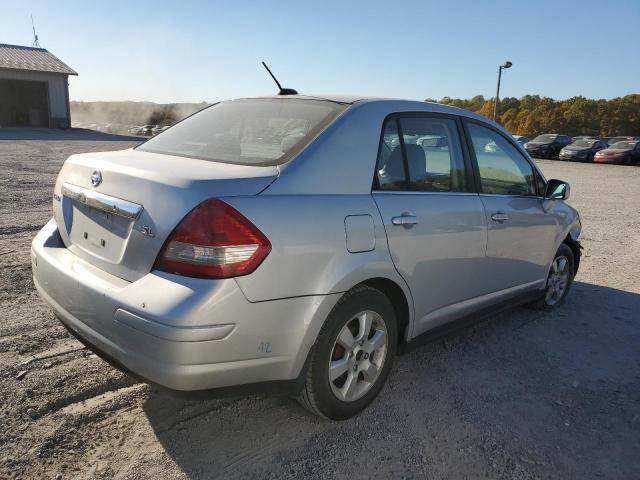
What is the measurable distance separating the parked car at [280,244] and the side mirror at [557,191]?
826 millimetres

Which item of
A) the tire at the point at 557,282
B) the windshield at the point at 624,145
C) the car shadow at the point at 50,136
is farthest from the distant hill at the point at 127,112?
the tire at the point at 557,282

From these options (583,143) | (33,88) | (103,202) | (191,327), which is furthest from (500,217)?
(33,88)

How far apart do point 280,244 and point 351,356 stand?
32.7 inches

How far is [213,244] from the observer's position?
82.6 inches

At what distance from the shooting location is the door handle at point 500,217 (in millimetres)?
3471

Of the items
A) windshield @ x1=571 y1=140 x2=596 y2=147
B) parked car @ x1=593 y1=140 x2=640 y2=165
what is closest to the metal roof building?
windshield @ x1=571 y1=140 x2=596 y2=147

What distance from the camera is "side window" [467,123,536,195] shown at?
3.57 metres

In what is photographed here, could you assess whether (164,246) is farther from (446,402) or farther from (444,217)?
(446,402)

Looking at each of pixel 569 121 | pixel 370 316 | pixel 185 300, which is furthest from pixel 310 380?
pixel 569 121

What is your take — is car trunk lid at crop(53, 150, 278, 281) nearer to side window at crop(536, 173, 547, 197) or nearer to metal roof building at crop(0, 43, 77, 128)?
side window at crop(536, 173, 547, 197)

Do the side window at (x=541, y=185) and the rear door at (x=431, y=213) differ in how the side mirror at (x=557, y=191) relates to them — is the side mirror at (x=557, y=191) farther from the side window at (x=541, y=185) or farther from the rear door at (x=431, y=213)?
the rear door at (x=431, y=213)

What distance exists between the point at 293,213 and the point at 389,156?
86 cm

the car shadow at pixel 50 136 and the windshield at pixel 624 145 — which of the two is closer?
the car shadow at pixel 50 136

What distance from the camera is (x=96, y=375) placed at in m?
3.03
